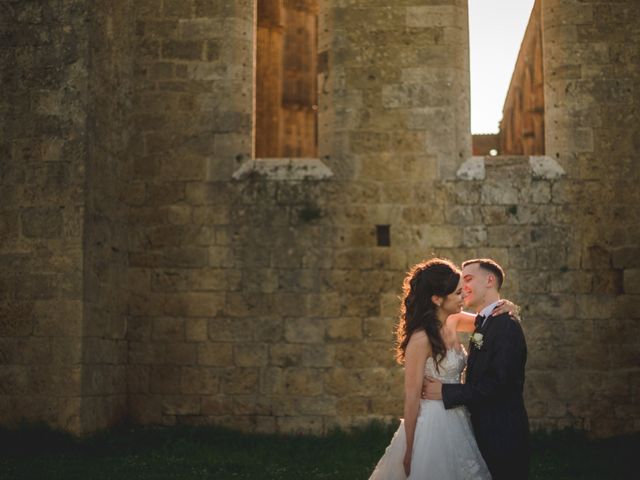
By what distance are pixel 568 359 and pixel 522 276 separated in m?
0.90

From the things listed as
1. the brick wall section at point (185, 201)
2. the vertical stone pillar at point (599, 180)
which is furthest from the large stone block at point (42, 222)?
the vertical stone pillar at point (599, 180)

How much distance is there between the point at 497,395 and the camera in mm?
3904

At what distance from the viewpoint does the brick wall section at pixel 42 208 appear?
7340mm

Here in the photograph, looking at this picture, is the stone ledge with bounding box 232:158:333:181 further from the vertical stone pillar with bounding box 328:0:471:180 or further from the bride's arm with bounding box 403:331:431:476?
the bride's arm with bounding box 403:331:431:476

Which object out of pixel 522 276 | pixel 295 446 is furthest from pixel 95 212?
pixel 522 276

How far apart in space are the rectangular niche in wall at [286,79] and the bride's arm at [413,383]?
1098 centimetres

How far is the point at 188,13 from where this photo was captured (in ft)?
28.5

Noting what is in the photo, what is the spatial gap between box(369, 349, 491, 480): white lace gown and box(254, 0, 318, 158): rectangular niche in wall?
10899 millimetres

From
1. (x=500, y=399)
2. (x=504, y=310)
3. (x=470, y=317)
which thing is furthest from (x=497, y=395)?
(x=470, y=317)

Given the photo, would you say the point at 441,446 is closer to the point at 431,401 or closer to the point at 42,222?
the point at 431,401

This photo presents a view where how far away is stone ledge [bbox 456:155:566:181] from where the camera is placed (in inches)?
329

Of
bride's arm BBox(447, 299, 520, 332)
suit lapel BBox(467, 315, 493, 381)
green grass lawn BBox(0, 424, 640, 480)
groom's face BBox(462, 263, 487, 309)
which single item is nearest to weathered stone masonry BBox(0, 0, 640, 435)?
green grass lawn BBox(0, 424, 640, 480)

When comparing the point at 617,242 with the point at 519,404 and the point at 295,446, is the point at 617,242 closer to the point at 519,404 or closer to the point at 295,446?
the point at 295,446

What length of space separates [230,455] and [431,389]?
3586mm
